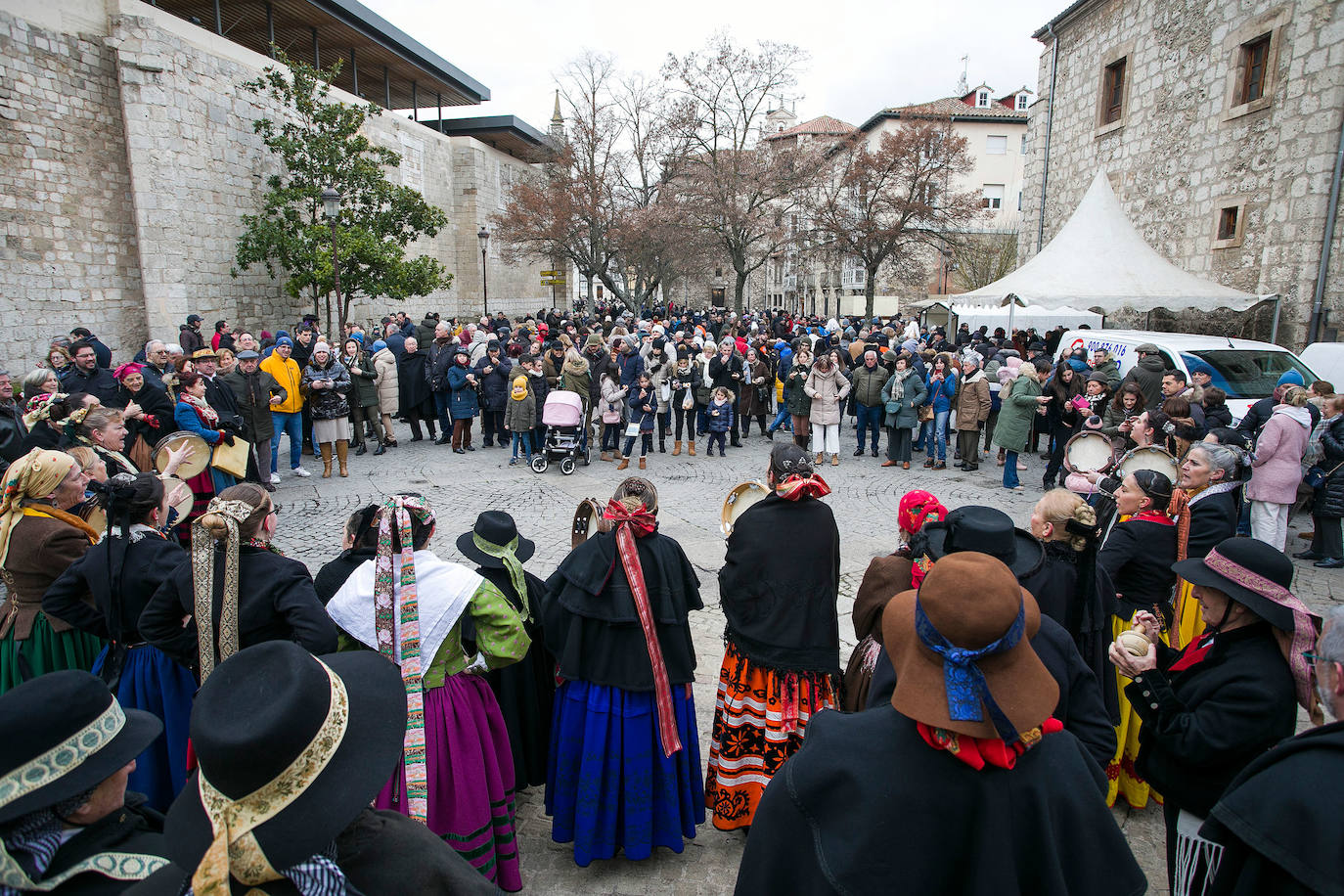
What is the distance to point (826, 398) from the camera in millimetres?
10883

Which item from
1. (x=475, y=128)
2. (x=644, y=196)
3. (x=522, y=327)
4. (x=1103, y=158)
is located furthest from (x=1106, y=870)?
(x=475, y=128)

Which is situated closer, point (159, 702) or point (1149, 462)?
point (159, 702)

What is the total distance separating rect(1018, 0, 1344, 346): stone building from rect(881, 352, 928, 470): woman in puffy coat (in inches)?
352

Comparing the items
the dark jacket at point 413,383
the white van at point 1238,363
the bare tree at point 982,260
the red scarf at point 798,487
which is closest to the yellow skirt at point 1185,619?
the red scarf at point 798,487

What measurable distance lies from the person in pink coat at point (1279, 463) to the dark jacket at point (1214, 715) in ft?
18.6

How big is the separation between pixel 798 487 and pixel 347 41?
28228 millimetres

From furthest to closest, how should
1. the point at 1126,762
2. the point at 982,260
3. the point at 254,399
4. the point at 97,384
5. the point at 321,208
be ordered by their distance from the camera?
the point at 982,260 < the point at 321,208 < the point at 254,399 < the point at 97,384 < the point at 1126,762

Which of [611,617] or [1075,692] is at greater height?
[1075,692]

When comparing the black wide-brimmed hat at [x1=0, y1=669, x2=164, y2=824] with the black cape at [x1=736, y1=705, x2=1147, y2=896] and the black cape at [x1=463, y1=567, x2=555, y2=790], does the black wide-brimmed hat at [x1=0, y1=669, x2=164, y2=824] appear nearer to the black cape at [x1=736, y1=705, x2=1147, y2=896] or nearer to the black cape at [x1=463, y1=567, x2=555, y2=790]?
the black cape at [x1=736, y1=705, x2=1147, y2=896]

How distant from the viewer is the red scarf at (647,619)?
326 centimetres

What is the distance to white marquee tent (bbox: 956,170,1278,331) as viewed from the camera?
13711mm

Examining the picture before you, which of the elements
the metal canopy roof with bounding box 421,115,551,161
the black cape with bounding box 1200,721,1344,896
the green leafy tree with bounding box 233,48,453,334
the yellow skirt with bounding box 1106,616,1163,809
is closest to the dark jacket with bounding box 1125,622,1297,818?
the black cape with bounding box 1200,721,1344,896

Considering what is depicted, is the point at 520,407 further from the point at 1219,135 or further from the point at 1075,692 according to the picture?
the point at 1219,135

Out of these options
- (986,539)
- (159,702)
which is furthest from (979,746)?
(159,702)
